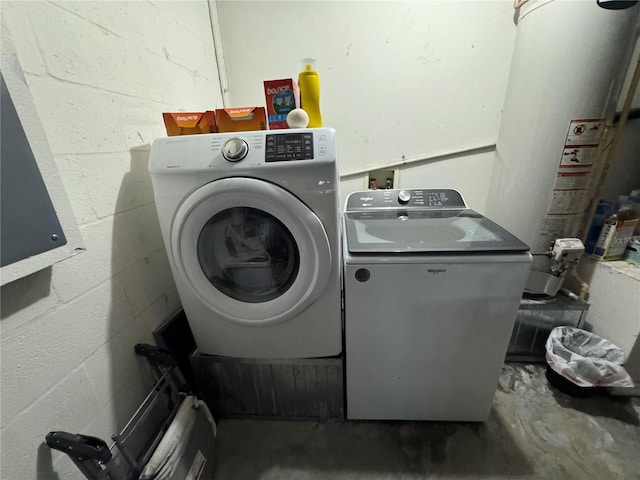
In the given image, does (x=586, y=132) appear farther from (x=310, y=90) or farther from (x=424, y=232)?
(x=310, y=90)

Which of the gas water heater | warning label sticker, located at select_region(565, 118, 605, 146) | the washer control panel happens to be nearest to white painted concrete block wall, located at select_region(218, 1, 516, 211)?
the gas water heater

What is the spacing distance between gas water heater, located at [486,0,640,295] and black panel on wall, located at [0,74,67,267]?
70.6 inches

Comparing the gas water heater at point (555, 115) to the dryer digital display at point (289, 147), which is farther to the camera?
the gas water heater at point (555, 115)

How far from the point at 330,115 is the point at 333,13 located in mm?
518

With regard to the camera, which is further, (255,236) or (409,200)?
(409,200)

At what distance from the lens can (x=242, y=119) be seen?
38.2 inches

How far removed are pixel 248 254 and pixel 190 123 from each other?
1.74ft

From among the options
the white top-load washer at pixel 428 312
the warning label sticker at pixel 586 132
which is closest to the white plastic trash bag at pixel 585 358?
the white top-load washer at pixel 428 312

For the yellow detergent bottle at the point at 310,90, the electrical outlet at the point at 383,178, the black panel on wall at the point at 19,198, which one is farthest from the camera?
the electrical outlet at the point at 383,178

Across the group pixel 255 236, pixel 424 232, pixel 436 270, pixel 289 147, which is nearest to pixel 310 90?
pixel 289 147

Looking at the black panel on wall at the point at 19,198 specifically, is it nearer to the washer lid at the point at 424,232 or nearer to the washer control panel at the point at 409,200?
the washer lid at the point at 424,232

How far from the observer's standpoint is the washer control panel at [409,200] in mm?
1384

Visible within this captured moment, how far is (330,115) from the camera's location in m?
1.69

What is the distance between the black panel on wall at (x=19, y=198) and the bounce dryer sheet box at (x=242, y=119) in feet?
1.72
